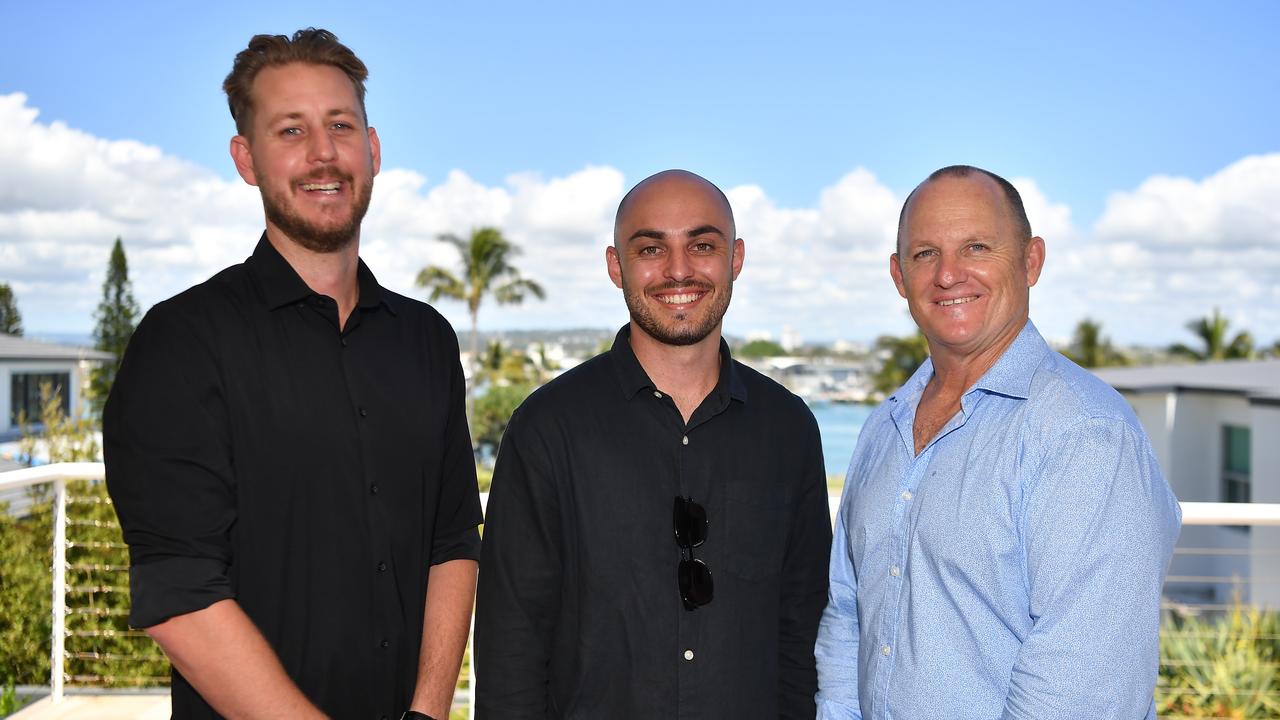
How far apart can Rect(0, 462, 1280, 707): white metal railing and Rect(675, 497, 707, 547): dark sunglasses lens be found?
0.80 metres

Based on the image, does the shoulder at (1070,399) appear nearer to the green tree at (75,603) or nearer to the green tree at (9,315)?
the green tree at (75,603)

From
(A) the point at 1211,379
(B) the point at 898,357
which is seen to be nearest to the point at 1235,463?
(A) the point at 1211,379

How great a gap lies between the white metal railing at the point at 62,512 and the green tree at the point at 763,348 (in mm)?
67392

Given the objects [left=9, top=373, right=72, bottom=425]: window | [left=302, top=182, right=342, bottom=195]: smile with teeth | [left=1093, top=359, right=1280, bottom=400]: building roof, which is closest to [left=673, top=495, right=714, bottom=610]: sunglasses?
[left=302, top=182, right=342, bottom=195]: smile with teeth

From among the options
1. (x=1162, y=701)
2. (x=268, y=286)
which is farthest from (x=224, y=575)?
(x=1162, y=701)

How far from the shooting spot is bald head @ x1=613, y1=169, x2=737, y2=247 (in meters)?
1.96

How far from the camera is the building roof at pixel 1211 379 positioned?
19.2 m

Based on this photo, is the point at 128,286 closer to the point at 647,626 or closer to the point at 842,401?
the point at 842,401

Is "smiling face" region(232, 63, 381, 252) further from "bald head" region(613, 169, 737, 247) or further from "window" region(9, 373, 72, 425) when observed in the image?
"window" region(9, 373, 72, 425)

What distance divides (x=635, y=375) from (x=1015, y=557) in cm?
80

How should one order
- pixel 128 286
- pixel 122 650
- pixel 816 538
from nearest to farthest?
pixel 816 538, pixel 122 650, pixel 128 286

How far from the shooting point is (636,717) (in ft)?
6.03

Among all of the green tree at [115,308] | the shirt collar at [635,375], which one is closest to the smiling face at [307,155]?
the shirt collar at [635,375]

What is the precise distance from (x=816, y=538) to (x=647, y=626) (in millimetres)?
427
